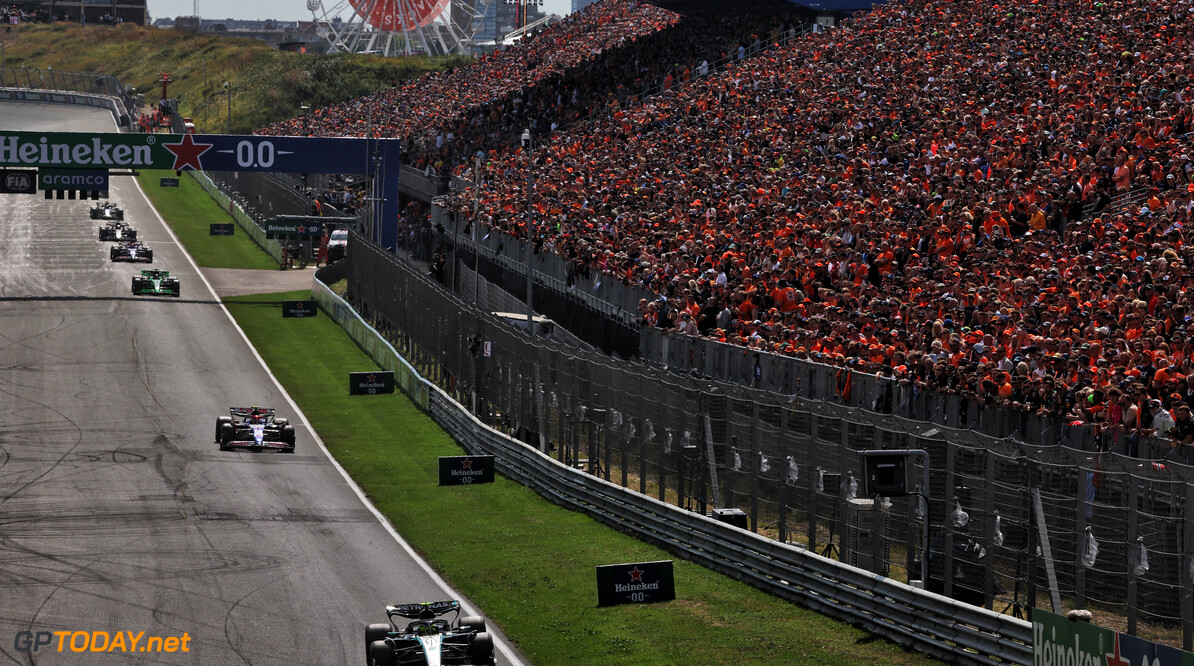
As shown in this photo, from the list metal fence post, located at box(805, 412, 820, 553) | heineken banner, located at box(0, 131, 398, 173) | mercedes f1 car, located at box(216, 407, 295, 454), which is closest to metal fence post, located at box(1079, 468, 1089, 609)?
metal fence post, located at box(805, 412, 820, 553)

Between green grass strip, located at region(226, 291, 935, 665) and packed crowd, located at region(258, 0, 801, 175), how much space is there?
30.1m

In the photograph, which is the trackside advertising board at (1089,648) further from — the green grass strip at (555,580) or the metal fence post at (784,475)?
the metal fence post at (784,475)

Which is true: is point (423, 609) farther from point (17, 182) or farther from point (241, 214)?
point (241, 214)

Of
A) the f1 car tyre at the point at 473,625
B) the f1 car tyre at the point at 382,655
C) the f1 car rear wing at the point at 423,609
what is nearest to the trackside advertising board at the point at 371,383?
the f1 car rear wing at the point at 423,609

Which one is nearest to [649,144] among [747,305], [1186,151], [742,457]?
[747,305]

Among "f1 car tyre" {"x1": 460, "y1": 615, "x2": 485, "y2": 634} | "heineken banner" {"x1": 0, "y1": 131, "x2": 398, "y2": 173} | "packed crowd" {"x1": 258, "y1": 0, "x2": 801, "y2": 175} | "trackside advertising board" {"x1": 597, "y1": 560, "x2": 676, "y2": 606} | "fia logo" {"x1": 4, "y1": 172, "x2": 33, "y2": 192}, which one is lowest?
"trackside advertising board" {"x1": 597, "y1": 560, "x2": 676, "y2": 606}

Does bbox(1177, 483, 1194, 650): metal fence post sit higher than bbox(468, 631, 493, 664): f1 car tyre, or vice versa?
bbox(1177, 483, 1194, 650): metal fence post

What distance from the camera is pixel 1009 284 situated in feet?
87.9

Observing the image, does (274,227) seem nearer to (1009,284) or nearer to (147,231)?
(147,231)

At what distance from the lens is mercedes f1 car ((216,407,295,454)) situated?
32.8m

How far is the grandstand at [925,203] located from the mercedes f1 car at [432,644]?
6.30 m

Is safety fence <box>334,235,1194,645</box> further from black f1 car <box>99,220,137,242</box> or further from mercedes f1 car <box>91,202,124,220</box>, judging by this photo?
mercedes f1 car <box>91,202,124,220</box>

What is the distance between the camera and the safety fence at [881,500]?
15.4 meters

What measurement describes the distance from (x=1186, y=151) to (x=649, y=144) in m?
25.9
